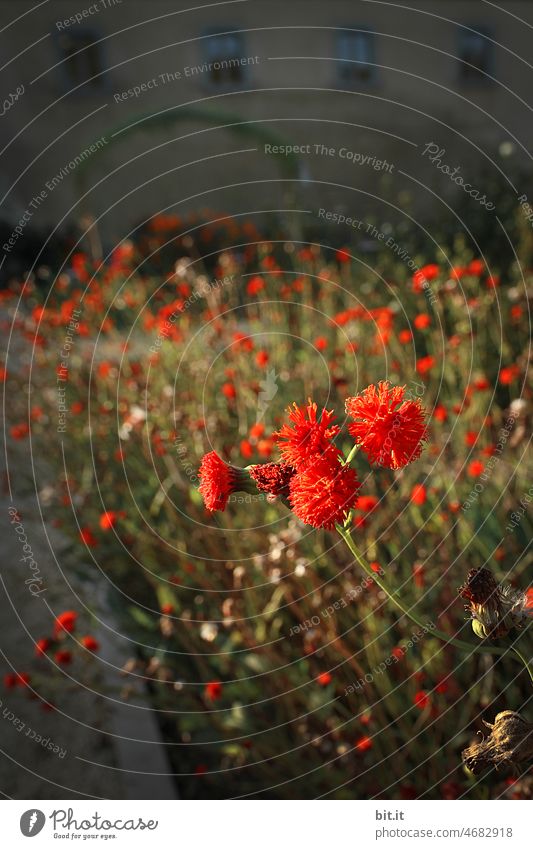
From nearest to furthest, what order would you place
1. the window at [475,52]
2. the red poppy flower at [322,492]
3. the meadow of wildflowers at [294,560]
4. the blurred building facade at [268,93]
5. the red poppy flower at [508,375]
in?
the red poppy flower at [322,492]
the meadow of wildflowers at [294,560]
the red poppy flower at [508,375]
the window at [475,52]
the blurred building facade at [268,93]

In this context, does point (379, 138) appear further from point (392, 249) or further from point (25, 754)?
point (25, 754)

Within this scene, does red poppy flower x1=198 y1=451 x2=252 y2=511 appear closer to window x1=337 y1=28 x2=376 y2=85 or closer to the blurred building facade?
the blurred building facade

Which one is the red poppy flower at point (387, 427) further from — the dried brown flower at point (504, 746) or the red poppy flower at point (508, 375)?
the red poppy flower at point (508, 375)

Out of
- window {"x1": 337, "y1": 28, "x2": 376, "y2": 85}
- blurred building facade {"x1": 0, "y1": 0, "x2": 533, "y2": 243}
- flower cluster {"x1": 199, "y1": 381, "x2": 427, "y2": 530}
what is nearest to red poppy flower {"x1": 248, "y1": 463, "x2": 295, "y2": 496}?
flower cluster {"x1": 199, "y1": 381, "x2": 427, "y2": 530}

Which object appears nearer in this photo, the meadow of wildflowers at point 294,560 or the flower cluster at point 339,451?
the flower cluster at point 339,451

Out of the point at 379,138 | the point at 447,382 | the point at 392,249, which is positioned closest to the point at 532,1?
the point at 379,138

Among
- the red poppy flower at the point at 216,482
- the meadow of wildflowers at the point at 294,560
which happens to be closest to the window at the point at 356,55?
the meadow of wildflowers at the point at 294,560
